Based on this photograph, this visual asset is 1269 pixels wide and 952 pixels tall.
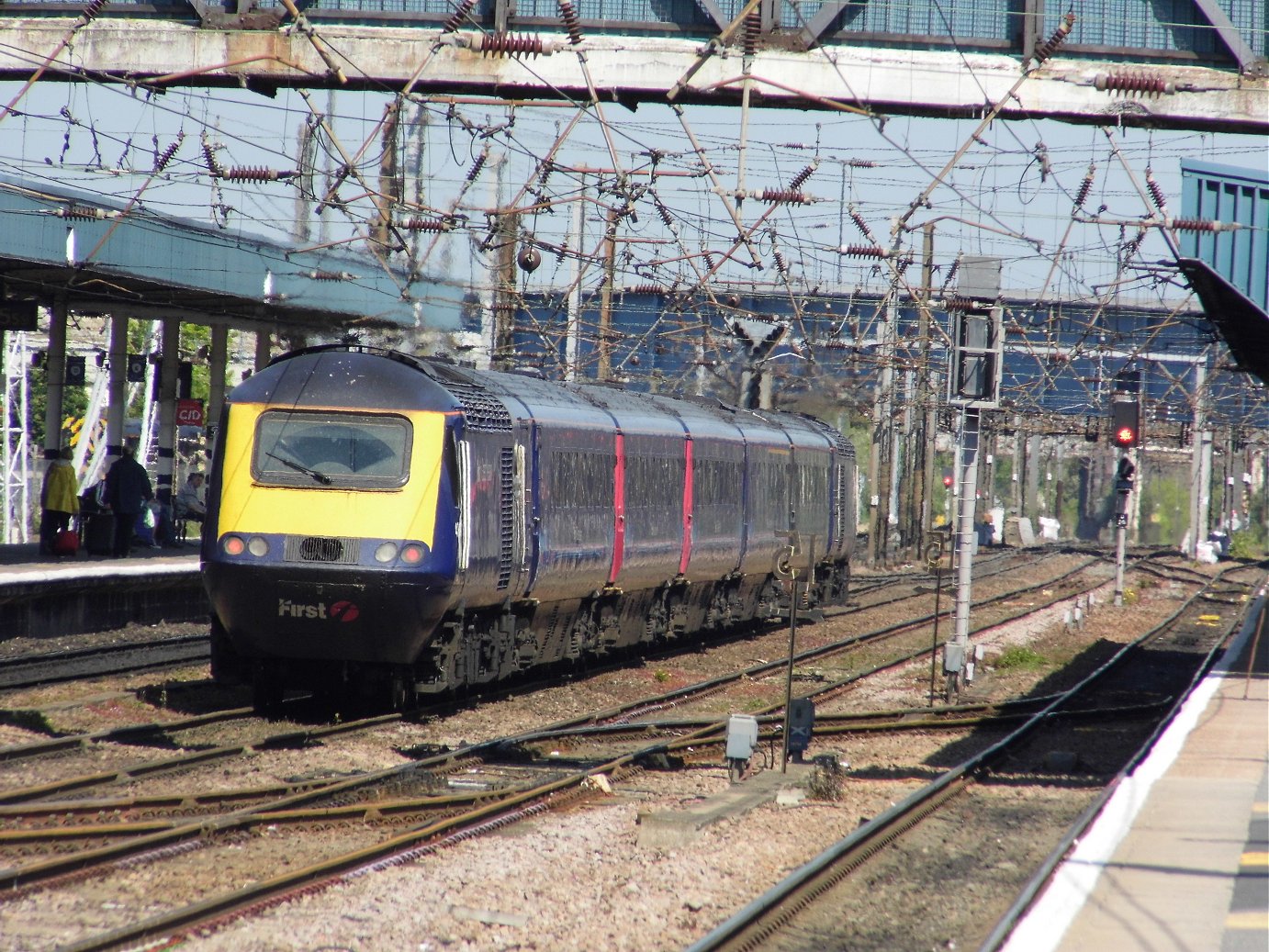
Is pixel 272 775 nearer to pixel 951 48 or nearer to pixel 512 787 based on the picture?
pixel 512 787

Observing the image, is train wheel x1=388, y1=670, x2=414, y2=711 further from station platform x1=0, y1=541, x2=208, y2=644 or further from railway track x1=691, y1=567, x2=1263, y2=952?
station platform x1=0, y1=541, x2=208, y2=644

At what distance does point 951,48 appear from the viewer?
12.6 metres

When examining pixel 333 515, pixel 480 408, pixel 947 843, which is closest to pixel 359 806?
pixel 947 843

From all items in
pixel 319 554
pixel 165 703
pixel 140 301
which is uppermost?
pixel 140 301

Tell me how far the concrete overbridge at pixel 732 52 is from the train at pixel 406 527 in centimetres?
317

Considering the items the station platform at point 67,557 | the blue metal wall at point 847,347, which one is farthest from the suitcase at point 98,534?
the blue metal wall at point 847,347

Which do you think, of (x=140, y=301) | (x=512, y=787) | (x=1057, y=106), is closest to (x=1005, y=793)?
(x=512, y=787)

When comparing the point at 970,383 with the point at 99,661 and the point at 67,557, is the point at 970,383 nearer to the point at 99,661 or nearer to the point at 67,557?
the point at 99,661

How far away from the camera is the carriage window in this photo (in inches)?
568

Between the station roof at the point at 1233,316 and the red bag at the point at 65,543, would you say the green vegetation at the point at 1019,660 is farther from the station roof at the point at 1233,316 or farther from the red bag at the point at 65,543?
the red bag at the point at 65,543

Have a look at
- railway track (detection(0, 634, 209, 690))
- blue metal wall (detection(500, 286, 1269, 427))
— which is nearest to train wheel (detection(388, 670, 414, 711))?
railway track (detection(0, 634, 209, 690))

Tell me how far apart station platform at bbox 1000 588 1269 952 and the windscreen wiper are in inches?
283

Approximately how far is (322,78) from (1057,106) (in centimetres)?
563

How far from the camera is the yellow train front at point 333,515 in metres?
14.2
